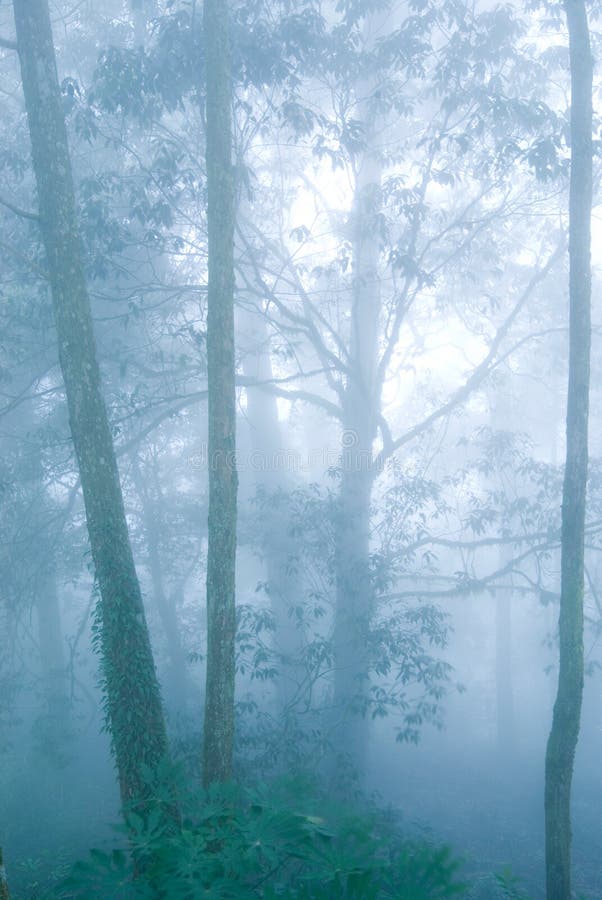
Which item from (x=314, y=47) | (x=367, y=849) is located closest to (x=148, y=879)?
(x=367, y=849)

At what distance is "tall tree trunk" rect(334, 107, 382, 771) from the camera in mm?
11703

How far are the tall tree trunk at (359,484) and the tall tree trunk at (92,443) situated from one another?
189 inches

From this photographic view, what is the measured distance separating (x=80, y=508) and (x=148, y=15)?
11.6 meters

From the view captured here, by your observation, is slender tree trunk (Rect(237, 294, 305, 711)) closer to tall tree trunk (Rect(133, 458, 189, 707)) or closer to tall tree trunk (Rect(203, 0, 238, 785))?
tall tree trunk (Rect(133, 458, 189, 707))

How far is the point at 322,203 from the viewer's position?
15.3 m

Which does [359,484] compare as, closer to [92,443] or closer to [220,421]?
[220,421]

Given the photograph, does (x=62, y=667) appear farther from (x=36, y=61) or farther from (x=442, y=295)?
(x=36, y=61)

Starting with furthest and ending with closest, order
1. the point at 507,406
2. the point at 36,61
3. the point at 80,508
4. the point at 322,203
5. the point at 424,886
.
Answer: the point at 507,406, the point at 80,508, the point at 322,203, the point at 36,61, the point at 424,886

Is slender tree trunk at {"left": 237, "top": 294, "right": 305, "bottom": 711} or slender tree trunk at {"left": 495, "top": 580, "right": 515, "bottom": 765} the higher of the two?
slender tree trunk at {"left": 237, "top": 294, "right": 305, "bottom": 711}

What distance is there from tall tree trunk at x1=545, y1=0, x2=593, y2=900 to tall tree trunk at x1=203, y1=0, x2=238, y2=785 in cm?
337

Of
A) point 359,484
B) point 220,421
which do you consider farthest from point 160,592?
point 220,421

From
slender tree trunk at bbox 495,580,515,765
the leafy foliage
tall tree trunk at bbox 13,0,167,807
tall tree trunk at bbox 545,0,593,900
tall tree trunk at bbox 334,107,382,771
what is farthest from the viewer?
slender tree trunk at bbox 495,580,515,765

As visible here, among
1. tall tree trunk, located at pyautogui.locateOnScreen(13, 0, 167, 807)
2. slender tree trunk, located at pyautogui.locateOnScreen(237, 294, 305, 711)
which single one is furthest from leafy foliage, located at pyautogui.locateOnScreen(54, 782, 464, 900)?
slender tree trunk, located at pyautogui.locateOnScreen(237, 294, 305, 711)

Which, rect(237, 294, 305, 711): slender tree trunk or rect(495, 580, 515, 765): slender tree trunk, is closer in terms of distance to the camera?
rect(237, 294, 305, 711): slender tree trunk
